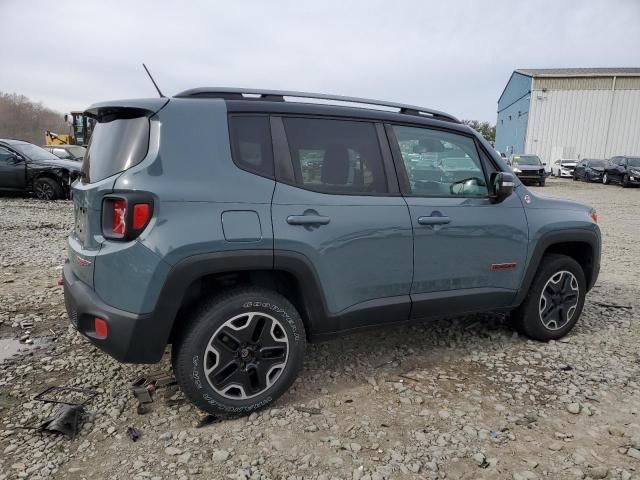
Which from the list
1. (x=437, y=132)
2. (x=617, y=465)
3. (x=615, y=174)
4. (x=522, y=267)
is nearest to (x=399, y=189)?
(x=437, y=132)

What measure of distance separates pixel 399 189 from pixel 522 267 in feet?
4.16

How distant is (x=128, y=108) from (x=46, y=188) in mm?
11035

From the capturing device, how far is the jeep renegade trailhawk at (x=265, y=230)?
7.82ft

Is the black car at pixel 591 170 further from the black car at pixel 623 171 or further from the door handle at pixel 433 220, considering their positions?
the door handle at pixel 433 220

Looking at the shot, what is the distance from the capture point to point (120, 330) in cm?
237

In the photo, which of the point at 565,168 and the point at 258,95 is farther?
the point at 565,168

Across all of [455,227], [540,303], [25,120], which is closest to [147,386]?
[455,227]

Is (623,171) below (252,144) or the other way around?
below

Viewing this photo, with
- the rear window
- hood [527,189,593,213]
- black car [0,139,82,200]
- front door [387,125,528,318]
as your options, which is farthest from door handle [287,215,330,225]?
black car [0,139,82,200]

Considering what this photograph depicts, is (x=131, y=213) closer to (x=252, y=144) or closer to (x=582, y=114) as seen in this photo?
(x=252, y=144)

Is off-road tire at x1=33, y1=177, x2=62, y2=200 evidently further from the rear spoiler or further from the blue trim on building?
the blue trim on building

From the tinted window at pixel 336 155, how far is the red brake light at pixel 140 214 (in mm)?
854

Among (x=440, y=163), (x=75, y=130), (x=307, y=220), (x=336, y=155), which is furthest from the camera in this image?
(x=75, y=130)

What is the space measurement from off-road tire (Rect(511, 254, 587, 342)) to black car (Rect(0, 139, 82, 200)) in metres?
11.3
